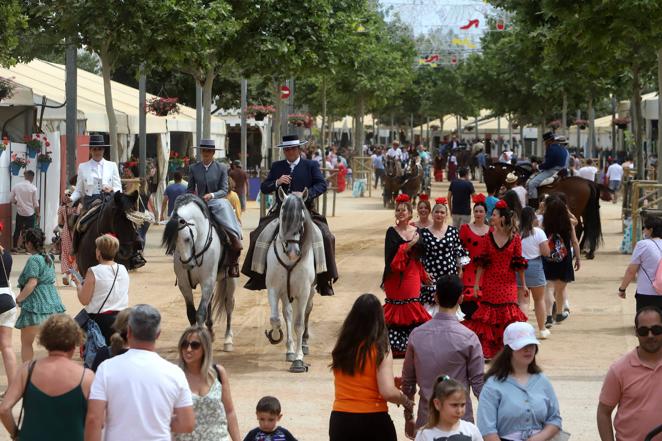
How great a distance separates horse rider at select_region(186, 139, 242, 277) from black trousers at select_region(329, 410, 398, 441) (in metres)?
7.58

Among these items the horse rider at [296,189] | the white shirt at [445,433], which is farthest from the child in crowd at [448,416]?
the horse rider at [296,189]

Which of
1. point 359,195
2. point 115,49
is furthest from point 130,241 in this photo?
point 359,195

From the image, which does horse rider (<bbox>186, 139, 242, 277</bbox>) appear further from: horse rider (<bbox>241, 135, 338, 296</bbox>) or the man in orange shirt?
the man in orange shirt

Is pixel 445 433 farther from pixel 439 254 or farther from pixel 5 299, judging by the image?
pixel 439 254

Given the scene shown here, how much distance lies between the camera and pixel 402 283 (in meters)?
13.2

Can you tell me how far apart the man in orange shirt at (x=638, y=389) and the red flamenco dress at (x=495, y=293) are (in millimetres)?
5923

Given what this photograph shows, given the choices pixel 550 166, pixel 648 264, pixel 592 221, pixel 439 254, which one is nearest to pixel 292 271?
pixel 439 254

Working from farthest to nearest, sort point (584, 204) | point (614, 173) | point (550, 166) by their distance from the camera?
point (614, 173) < point (550, 166) < point (584, 204)

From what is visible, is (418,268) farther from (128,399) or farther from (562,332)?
(128,399)

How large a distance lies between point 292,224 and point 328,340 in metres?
2.73

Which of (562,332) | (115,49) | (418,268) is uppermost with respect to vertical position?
(115,49)

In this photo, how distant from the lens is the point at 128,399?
7055mm

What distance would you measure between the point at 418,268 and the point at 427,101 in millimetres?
87106

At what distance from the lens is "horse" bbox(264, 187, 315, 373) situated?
14.6m
